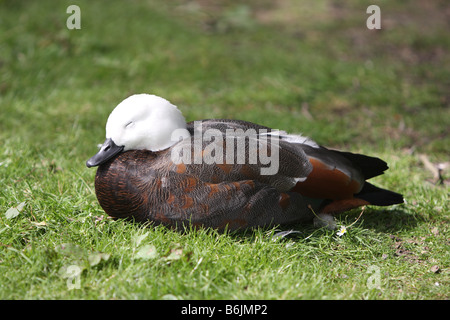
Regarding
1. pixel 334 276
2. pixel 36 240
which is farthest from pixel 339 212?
pixel 36 240

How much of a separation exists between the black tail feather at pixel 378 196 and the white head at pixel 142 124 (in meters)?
1.32

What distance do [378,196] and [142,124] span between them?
160cm

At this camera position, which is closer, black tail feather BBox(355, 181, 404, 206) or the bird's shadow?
the bird's shadow

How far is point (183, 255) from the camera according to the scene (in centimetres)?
278

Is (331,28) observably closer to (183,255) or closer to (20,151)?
(20,151)

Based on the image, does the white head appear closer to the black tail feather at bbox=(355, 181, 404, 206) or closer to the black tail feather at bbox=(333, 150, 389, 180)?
the black tail feather at bbox=(333, 150, 389, 180)

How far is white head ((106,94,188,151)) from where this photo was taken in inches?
120

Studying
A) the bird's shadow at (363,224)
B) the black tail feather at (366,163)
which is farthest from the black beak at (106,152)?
the black tail feather at (366,163)

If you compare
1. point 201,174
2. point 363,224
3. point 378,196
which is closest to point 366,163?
point 378,196

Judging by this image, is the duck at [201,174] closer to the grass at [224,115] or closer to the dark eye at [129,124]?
the dark eye at [129,124]

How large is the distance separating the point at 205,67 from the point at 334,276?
4147mm

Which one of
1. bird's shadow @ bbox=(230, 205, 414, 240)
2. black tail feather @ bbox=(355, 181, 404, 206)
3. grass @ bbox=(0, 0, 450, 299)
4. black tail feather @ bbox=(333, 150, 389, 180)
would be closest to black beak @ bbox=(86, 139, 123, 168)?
grass @ bbox=(0, 0, 450, 299)

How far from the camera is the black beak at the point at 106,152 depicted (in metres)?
3.05

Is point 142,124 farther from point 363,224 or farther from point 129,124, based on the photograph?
point 363,224
